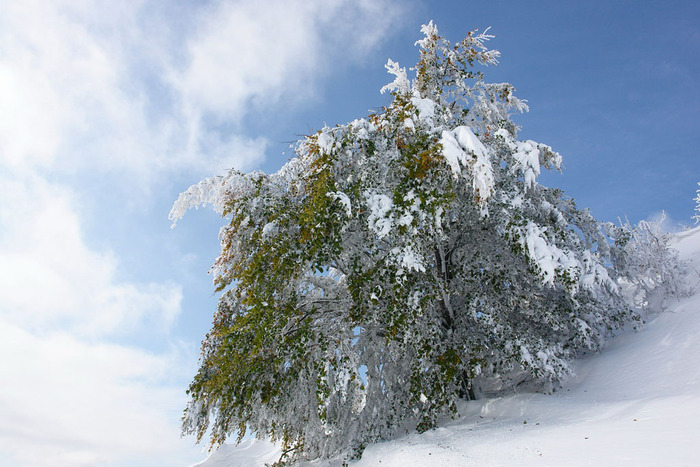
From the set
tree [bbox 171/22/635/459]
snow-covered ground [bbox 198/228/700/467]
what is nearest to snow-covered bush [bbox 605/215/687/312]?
snow-covered ground [bbox 198/228/700/467]

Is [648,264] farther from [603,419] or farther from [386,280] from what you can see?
[386,280]

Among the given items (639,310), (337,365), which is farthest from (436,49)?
(639,310)

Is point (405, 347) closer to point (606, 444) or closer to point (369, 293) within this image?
point (369, 293)

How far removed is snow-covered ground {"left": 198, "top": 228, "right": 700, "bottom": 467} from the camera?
442 cm

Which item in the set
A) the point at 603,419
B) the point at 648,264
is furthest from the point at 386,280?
the point at 648,264

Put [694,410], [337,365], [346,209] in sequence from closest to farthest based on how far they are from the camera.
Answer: [694,410]
[346,209]
[337,365]

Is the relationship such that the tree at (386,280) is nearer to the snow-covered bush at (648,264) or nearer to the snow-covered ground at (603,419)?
the snow-covered ground at (603,419)

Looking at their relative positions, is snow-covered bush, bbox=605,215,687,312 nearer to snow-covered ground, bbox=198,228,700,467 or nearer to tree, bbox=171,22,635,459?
snow-covered ground, bbox=198,228,700,467

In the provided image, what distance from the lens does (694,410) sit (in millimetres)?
5203

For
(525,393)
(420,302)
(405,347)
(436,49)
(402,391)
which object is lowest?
(525,393)

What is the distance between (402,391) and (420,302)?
2.25 m

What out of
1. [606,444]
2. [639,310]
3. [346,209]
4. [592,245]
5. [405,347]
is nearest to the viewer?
[606,444]

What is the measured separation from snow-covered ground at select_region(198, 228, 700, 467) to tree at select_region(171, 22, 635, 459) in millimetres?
644

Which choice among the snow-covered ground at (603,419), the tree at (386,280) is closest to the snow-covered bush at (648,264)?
the snow-covered ground at (603,419)
